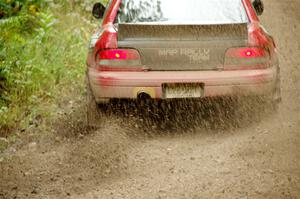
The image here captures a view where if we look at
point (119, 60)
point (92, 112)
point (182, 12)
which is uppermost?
point (182, 12)

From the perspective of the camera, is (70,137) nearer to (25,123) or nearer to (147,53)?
(25,123)

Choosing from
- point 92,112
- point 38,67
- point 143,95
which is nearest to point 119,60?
point 143,95

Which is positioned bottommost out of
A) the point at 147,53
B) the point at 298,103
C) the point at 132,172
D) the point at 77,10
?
the point at 77,10

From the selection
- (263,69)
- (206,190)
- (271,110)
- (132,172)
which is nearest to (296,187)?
(206,190)

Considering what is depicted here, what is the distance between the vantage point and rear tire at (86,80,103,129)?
6.89 m

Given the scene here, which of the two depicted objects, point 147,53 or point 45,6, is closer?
point 147,53

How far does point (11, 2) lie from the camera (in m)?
11.8

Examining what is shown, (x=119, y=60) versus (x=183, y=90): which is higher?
(x=119, y=60)

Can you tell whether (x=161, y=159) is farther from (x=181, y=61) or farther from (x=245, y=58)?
(x=245, y=58)

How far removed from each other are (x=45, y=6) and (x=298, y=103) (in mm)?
6558

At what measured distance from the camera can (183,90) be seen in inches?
249

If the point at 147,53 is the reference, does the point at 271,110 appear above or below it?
below

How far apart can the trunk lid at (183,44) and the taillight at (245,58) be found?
55mm

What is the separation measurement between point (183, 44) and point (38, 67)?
10.7 feet
